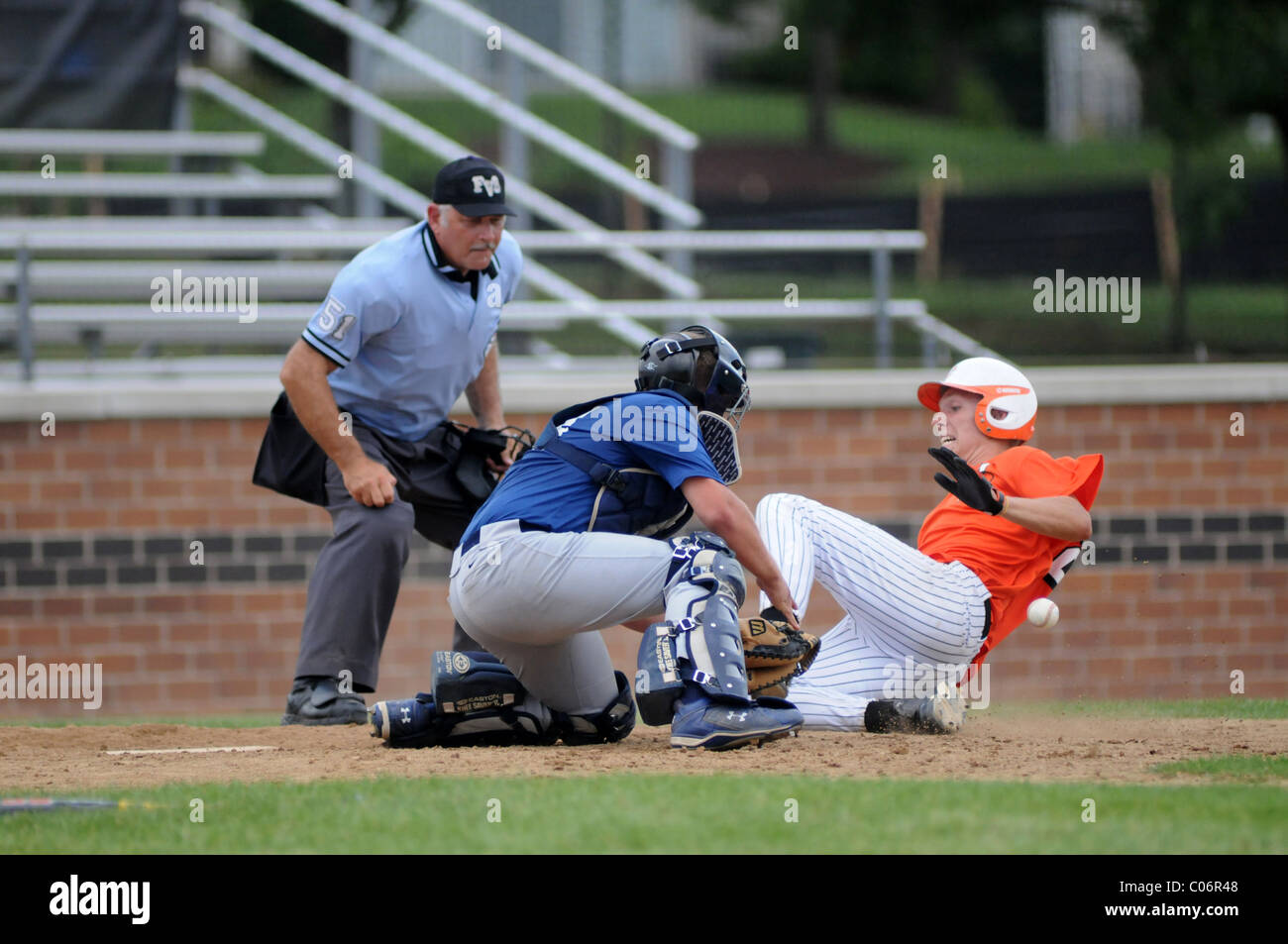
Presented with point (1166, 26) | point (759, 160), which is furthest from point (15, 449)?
point (759, 160)

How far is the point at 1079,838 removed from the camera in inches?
151

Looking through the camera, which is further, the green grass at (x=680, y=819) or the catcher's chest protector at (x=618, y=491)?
the catcher's chest protector at (x=618, y=491)

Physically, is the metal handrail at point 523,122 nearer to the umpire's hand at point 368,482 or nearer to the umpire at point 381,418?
the umpire at point 381,418

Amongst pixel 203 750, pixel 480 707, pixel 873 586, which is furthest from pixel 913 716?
pixel 203 750

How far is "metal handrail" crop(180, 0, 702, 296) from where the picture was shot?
1098 centimetres

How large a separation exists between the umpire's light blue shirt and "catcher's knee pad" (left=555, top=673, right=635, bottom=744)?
169 centimetres

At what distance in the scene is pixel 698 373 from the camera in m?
5.28

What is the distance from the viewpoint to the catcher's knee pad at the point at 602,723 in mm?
5621

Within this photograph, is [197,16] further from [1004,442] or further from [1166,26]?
[1004,442]

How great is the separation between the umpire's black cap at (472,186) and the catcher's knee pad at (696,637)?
195cm

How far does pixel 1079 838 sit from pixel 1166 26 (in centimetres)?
963

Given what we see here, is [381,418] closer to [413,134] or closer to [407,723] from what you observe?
[407,723]

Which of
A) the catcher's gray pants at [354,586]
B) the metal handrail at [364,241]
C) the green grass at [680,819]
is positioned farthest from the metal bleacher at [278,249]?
the green grass at [680,819]
